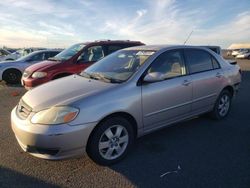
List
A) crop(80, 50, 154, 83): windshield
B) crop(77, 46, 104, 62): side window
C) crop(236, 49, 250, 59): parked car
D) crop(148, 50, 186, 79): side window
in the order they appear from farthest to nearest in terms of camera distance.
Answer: crop(236, 49, 250, 59): parked car < crop(77, 46, 104, 62): side window < crop(148, 50, 186, 79): side window < crop(80, 50, 154, 83): windshield

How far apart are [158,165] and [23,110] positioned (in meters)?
1.99

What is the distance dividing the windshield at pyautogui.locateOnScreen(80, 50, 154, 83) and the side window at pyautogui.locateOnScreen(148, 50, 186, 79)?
0.61 feet

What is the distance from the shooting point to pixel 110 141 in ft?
12.1

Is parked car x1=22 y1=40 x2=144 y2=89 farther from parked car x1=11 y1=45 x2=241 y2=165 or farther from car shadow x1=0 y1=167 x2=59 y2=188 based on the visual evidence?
car shadow x1=0 y1=167 x2=59 y2=188

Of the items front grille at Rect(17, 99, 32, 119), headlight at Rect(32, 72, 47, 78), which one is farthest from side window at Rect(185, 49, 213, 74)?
headlight at Rect(32, 72, 47, 78)

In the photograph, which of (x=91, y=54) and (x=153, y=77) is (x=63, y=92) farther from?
(x=91, y=54)

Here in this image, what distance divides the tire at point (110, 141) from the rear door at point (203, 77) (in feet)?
5.35

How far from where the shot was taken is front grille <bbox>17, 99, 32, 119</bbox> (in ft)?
11.7

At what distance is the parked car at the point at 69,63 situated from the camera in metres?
7.94

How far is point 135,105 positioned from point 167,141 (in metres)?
1.11

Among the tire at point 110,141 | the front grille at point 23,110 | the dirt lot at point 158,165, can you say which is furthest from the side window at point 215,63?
the front grille at point 23,110

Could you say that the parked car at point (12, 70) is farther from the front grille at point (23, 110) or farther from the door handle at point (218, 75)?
the door handle at point (218, 75)

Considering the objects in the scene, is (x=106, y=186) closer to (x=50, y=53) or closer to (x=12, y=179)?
(x=12, y=179)

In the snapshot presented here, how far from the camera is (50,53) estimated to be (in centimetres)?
1255
